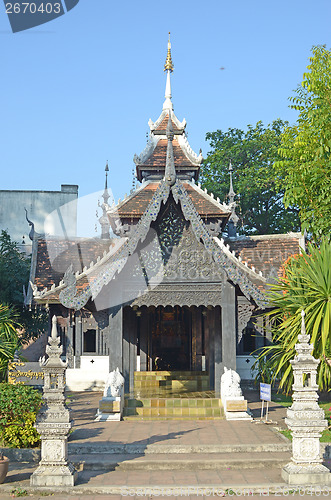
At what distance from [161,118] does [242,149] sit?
1146cm

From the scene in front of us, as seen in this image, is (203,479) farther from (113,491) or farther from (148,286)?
(148,286)

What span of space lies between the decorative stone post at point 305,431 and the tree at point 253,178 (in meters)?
23.2

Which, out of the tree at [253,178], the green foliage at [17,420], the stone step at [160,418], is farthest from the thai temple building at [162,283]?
the tree at [253,178]

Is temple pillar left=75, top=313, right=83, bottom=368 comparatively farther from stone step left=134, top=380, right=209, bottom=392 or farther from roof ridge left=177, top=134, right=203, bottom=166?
roof ridge left=177, top=134, right=203, bottom=166

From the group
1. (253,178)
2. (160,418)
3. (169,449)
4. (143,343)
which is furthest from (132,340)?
(253,178)

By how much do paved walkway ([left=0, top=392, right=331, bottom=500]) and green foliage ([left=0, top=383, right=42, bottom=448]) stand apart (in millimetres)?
486

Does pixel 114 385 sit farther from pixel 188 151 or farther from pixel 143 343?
pixel 188 151

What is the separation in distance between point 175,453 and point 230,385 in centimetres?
294

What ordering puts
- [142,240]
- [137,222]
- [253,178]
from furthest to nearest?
1. [253,178]
2. [137,222]
3. [142,240]

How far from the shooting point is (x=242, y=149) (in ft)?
108

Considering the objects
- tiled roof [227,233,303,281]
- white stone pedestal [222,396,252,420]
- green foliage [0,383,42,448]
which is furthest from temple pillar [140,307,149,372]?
green foliage [0,383,42,448]

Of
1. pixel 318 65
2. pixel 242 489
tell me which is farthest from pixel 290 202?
pixel 242 489

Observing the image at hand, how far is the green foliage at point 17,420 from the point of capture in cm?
981

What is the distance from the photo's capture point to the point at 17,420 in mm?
9977
